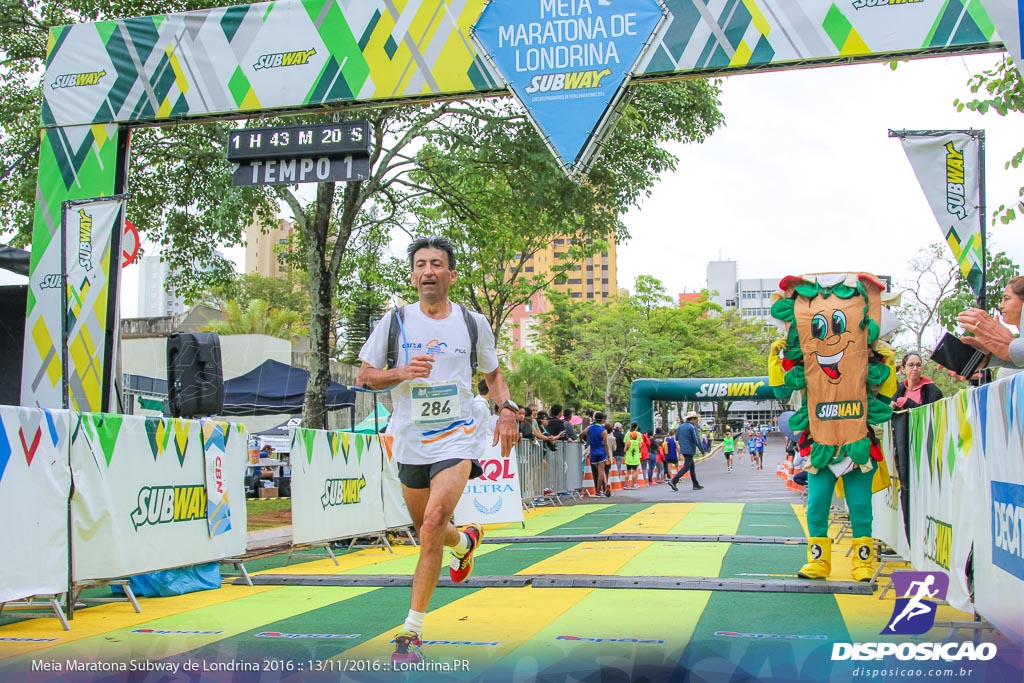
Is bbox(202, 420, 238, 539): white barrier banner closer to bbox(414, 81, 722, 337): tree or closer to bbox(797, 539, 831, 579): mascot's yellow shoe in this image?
bbox(797, 539, 831, 579): mascot's yellow shoe

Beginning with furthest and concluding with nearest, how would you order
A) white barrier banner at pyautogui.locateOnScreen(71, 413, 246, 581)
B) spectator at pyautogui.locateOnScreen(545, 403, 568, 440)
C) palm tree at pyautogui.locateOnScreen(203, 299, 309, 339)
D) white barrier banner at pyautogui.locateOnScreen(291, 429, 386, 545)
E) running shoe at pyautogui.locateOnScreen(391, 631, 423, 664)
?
1. palm tree at pyautogui.locateOnScreen(203, 299, 309, 339)
2. spectator at pyautogui.locateOnScreen(545, 403, 568, 440)
3. white barrier banner at pyautogui.locateOnScreen(291, 429, 386, 545)
4. white barrier banner at pyautogui.locateOnScreen(71, 413, 246, 581)
5. running shoe at pyautogui.locateOnScreen(391, 631, 423, 664)

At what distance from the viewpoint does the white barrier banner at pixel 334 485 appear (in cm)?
877

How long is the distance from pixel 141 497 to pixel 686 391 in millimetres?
37677

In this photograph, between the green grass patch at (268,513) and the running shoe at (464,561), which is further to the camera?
the green grass patch at (268,513)

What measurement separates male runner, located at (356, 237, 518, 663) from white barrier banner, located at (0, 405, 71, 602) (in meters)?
2.21

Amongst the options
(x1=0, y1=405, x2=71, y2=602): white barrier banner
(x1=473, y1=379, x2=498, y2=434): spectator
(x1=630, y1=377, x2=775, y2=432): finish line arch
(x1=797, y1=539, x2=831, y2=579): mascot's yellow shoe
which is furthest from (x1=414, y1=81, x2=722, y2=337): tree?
(x1=630, y1=377, x2=775, y2=432): finish line arch

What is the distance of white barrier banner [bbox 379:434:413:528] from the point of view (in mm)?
10633

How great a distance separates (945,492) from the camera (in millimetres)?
5516

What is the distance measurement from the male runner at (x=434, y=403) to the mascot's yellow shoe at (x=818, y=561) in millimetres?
2773

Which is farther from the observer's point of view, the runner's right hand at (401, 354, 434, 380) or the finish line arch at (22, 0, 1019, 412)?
the finish line arch at (22, 0, 1019, 412)

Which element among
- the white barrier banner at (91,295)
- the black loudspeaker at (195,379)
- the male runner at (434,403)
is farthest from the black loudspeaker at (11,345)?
the male runner at (434,403)

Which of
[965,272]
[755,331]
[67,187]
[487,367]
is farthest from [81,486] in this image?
[755,331]

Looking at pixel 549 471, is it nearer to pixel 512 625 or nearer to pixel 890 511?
pixel 890 511

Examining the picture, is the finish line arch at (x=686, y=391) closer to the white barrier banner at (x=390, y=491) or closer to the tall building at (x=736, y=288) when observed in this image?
the white barrier banner at (x=390, y=491)
